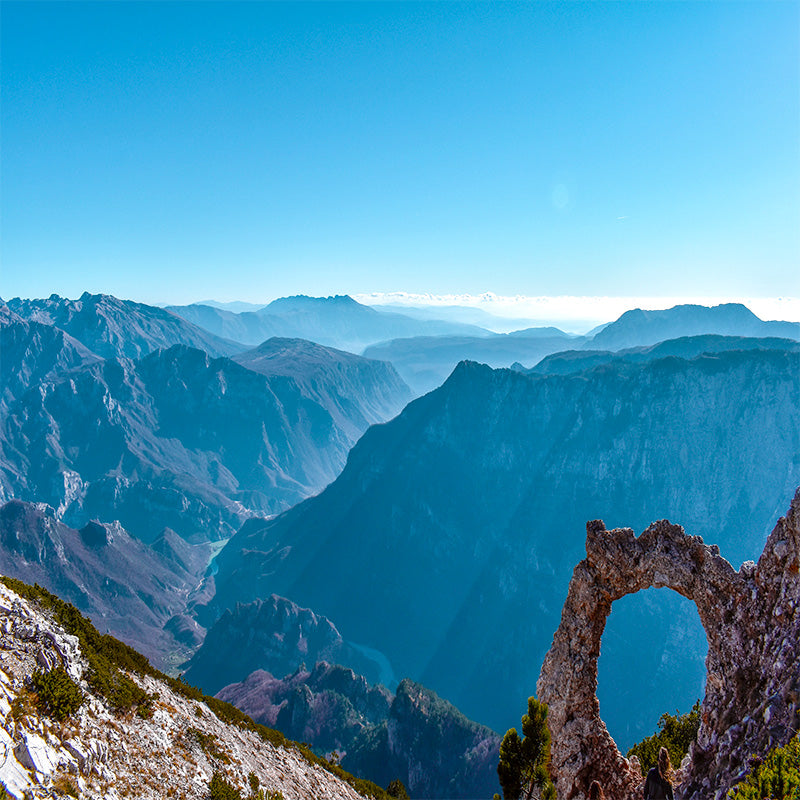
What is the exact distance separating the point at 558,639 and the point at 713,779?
345 inches

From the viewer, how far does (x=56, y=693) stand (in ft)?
81.3

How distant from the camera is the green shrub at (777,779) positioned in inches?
542

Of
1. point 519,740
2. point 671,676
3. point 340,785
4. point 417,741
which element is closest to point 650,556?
point 519,740

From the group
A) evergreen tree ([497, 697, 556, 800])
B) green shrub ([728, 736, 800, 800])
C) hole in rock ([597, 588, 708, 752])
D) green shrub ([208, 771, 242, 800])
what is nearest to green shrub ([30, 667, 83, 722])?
green shrub ([208, 771, 242, 800])

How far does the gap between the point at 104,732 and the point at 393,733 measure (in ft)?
393

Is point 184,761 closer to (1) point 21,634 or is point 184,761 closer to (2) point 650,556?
(1) point 21,634

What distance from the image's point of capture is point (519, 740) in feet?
82.1

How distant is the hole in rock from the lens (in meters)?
169

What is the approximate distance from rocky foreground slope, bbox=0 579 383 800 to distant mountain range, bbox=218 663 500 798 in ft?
331

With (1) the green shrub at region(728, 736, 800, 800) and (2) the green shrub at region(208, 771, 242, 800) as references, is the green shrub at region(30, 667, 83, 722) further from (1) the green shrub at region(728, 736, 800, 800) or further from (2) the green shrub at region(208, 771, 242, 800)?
(1) the green shrub at region(728, 736, 800, 800)

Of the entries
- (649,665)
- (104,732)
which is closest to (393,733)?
(649,665)

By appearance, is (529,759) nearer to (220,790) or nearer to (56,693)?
(220,790)

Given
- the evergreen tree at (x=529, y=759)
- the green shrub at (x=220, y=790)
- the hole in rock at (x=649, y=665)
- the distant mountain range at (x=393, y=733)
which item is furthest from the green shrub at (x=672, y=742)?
the hole in rock at (x=649, y=665)

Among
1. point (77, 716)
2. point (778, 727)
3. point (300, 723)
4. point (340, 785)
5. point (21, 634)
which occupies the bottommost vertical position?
point (300, 723)
